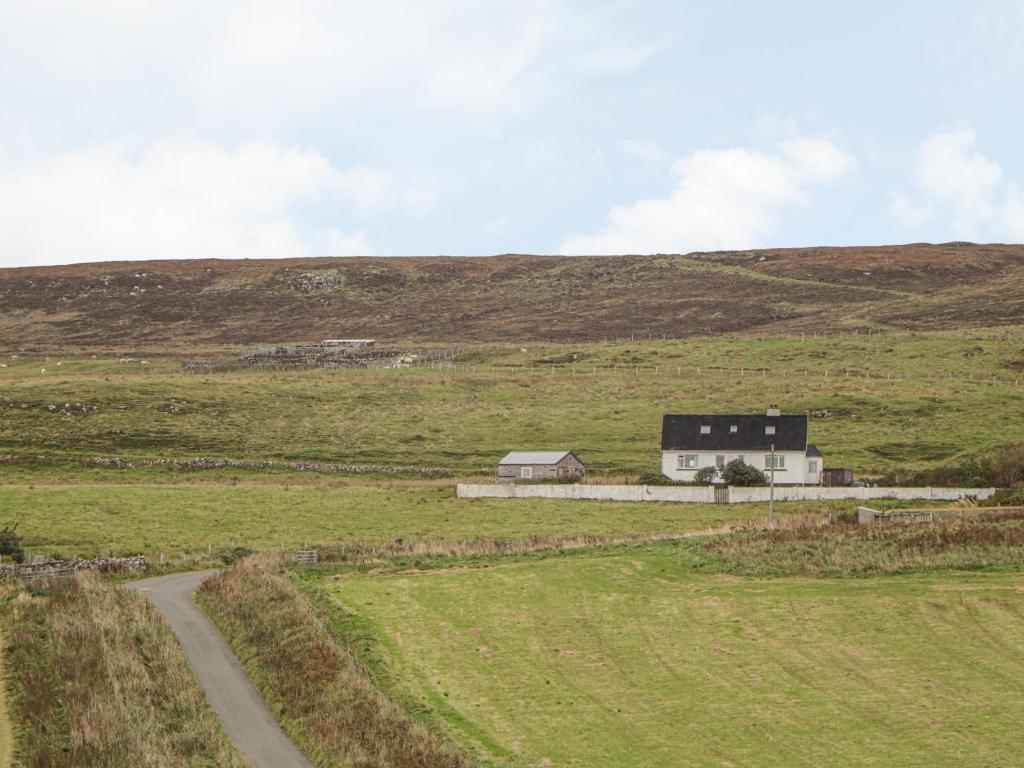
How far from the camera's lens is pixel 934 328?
144m

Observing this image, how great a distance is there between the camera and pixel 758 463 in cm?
7538

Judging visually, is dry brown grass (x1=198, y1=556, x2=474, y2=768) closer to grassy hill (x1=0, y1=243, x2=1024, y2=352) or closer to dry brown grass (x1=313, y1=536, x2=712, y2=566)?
dry brown grass (x1=313, y1=536, x2=712, y2=566)

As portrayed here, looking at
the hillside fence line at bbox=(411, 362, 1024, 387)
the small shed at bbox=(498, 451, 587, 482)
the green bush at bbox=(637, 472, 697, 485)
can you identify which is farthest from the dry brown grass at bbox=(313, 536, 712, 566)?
the hillside fence line at bbox=(411, 362, 1024, 387)

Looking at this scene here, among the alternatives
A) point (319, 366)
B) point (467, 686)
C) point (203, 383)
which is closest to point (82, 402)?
point (203, 383)

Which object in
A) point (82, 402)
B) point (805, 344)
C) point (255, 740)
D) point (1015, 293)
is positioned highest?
point (1015, 293)

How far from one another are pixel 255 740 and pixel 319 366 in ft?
344

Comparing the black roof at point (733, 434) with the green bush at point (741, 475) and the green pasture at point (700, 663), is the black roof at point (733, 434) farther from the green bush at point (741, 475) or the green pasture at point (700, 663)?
the green pasture at point (700, 663)

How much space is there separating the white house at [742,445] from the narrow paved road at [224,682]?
37521 millimetres

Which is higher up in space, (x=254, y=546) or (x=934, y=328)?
(x=934, y=328)

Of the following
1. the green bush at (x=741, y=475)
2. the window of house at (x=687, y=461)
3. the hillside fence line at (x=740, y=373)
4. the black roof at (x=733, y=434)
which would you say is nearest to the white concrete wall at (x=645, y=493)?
the green bush at (x=741, y=475)

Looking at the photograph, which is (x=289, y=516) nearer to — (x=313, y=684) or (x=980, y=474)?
(x=313, y=684)

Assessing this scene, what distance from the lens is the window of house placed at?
7631cm

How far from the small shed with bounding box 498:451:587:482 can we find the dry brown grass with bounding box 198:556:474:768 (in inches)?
1306

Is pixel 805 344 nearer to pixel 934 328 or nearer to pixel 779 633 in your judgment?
pixel 934 328
